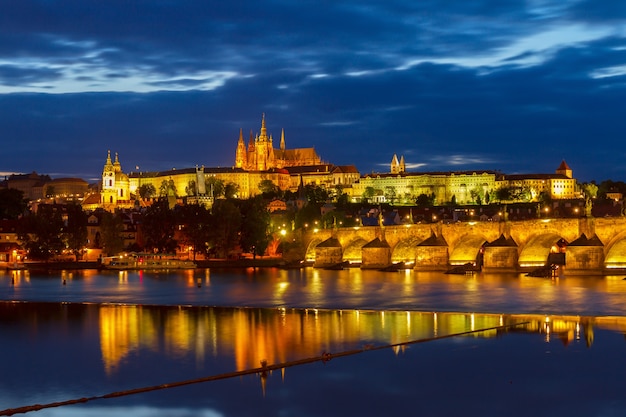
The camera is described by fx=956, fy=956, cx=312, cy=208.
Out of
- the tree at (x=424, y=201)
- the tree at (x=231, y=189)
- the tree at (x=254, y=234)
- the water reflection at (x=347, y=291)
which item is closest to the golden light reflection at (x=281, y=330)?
the water reflection at (x=347, y=291)

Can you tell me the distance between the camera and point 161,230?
81.8 meters

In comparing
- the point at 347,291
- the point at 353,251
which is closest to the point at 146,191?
the point at 353,251

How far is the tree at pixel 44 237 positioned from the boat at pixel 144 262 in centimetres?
409

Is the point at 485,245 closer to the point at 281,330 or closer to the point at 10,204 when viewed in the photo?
the point at 281,330

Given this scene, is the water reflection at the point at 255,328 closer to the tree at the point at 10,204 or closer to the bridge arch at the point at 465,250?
the bridge arch at the point at 465,250

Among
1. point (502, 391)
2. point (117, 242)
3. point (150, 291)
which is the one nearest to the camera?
point (502, 391)

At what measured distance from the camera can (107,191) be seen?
172625 millimetres

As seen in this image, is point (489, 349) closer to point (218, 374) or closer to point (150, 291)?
point (218, 374)

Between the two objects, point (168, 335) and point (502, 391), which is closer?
point (502, 391)

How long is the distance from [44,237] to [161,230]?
33.8 feet

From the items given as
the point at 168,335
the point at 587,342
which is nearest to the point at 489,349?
the point at 587,342

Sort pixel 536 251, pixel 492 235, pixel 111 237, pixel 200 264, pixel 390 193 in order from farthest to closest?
pixel 390 193 → pixel 111 237 → pixel 200 264 → pixel 492 235 → pixel 536 251

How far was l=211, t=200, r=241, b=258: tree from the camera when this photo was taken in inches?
3044

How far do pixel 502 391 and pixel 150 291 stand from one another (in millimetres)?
31132
